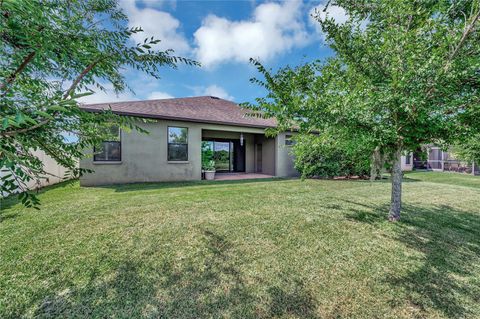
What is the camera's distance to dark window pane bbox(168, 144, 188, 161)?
425 inches

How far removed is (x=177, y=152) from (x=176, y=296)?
8.97 metres

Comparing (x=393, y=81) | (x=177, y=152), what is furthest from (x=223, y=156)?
(x=393, y=81)

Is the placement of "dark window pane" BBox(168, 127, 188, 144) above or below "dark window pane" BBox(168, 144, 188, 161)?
above

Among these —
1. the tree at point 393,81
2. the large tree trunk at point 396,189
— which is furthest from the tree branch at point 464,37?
the large tree trunk at point 396,189

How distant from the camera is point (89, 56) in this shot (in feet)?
6.48

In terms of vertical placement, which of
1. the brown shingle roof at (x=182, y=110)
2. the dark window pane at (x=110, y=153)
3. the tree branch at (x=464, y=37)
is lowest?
the dark window pane at (x=110, y=153)

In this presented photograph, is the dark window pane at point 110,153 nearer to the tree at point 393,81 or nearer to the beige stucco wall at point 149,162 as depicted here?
the beige stucco wall at point 149,162

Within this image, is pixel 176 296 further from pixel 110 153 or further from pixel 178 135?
pixel 178 135

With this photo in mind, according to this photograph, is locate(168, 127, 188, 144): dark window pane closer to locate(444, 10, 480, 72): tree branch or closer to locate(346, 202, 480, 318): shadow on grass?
locate(346, 202, 480, 318): shadow on grass

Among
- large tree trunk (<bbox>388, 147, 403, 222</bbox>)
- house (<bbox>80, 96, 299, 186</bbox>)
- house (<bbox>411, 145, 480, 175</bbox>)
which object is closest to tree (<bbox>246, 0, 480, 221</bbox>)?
large tree trunk (<bbox>388, 147, 403, 222</bbox>)

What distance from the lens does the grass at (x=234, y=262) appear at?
238cm

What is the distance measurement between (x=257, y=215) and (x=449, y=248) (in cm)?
354

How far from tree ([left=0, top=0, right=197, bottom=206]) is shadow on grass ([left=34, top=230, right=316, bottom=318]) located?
145cm

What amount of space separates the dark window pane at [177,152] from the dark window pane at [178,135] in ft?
0.66
